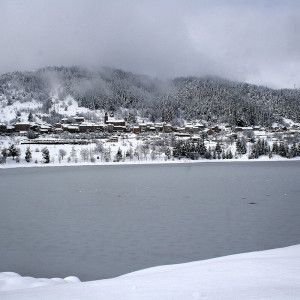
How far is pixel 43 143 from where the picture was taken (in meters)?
143

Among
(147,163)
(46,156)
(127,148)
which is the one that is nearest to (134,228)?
(147,163)

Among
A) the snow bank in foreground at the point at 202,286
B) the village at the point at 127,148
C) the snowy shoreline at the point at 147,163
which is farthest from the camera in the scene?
the village at the point at 127,148

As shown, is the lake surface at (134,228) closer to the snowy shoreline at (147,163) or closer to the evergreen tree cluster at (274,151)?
the snowy shoreline at (147,163)

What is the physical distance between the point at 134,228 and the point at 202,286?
825 inches

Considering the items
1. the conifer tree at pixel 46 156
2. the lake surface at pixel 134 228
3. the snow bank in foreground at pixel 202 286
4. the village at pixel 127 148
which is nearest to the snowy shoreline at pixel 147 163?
the conifer tree at pixel 46 156

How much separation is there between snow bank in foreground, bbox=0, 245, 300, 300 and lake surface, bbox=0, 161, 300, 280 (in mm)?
8397

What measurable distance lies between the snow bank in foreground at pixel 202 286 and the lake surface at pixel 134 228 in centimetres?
840

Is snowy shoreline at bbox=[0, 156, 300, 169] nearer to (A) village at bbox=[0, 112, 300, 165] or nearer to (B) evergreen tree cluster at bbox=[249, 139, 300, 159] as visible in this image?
(B) evergreen tree cluster at bbox=[249, 139, 300, 159]

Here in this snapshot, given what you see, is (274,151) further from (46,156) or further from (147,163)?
(46,156)

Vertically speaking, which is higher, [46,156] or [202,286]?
[202,286]

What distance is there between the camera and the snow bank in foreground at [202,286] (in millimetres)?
8922

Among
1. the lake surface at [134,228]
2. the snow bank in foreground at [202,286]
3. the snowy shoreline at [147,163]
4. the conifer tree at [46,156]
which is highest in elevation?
the snow bank in foreground at [202,286]

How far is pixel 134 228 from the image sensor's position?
30594 mm

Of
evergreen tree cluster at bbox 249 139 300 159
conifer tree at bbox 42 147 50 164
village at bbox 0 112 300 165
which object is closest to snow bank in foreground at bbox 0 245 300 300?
conifer tree at bbox 42 147 50 164
